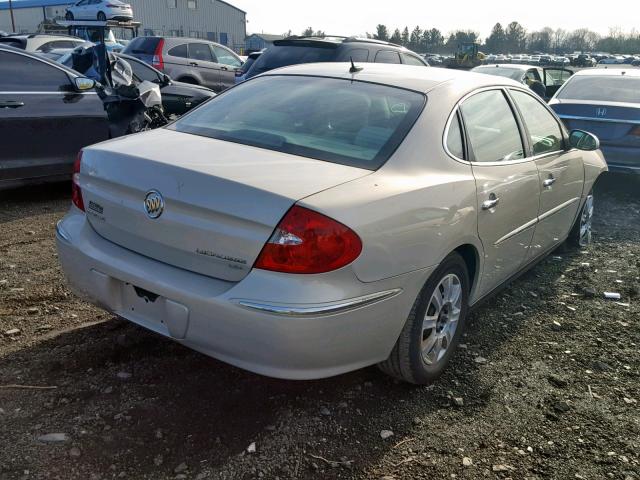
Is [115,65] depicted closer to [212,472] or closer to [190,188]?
[190,188]

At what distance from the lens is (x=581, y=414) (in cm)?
299

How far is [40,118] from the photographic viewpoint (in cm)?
594

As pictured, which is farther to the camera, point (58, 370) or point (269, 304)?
point (58, 370)

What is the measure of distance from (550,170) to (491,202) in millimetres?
1070

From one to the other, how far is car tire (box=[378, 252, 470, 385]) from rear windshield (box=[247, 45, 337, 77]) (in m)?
5.37

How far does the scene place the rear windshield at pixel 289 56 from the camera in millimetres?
7996

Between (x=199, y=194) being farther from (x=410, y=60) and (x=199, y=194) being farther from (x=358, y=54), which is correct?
(x=410, y=60)

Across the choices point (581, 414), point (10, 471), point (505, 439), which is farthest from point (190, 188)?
point (581, 414)

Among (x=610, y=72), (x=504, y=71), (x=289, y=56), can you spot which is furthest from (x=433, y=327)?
(x=504, y=71)

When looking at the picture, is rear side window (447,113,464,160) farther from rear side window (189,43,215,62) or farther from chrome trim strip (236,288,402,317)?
rear side window (189,43,215,62)

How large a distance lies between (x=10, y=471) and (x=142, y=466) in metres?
0.49

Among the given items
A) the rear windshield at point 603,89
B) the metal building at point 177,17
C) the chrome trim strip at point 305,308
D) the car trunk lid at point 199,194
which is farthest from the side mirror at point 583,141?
the metal building at point 177,17

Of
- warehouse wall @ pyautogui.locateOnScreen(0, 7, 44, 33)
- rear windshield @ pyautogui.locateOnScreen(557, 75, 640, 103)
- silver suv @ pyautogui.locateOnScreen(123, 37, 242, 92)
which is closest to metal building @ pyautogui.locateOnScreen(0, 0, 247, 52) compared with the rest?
warehouse wall @ pyautogui.locateOnScreen(0, 7, 44, 33)

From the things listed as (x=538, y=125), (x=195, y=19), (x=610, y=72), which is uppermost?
(x=195, y=19)
